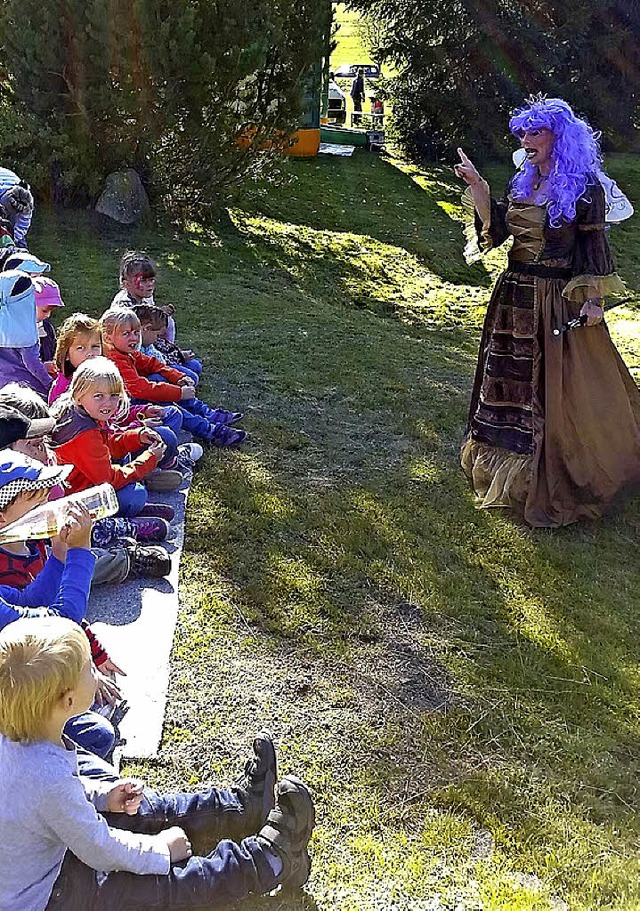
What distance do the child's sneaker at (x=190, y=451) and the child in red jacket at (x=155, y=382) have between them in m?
0.23

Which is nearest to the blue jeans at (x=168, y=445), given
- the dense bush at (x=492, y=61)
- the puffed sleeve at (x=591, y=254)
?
the puffed sleeve at (x=591, y=254)

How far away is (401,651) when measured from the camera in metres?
3.47

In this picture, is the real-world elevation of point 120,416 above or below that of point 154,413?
above

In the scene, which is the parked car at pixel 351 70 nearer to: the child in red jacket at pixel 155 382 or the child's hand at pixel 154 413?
the child in red jacket at pixel 155 382

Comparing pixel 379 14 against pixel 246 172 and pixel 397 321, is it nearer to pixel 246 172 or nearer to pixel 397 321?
pixel 246 172

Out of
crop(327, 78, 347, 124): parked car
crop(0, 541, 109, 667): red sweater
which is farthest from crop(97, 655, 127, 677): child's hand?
crop(327, 78, 347, 124): parked car

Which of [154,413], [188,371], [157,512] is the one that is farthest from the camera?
[188,371]

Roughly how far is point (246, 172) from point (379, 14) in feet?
26.1

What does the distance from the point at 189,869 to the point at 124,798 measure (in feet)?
0.76

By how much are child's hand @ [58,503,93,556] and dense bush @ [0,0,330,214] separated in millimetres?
7915

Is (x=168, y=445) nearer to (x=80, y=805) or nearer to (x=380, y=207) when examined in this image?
(x=80, y=805)

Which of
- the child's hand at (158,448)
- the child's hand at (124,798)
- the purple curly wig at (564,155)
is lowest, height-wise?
the child's hand at (124,798)

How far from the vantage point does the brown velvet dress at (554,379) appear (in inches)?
177

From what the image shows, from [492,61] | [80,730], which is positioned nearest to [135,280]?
[80,730]
